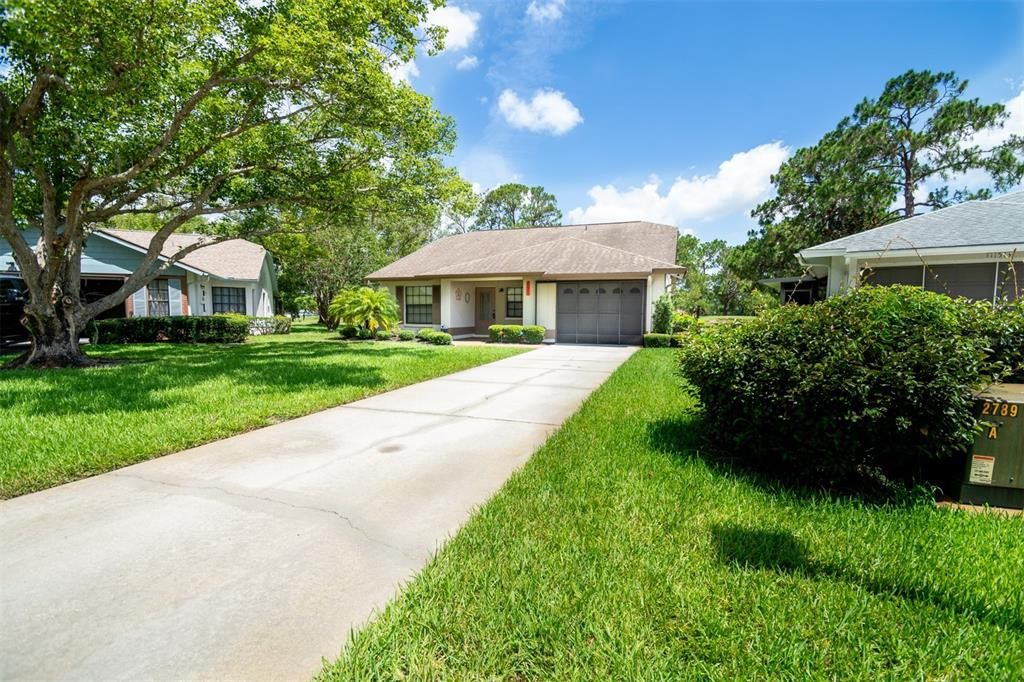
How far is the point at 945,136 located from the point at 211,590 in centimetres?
3105

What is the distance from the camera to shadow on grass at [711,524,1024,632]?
216cm

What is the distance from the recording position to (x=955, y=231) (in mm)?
11602

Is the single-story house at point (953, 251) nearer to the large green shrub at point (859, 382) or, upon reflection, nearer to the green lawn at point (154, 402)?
the large green shrub at point (859, 382)

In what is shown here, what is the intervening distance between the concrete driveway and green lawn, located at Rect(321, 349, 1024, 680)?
1.20 ft

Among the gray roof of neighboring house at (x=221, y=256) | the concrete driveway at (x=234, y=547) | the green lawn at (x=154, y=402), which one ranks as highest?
the gray roof of neighboring house at (x=221, y=256)

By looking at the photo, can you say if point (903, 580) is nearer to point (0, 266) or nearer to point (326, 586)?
point (326, 586)

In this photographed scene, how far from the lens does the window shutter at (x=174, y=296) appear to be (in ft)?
66.4

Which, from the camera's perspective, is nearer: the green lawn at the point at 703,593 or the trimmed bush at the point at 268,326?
the green lawn at the point at 703,593

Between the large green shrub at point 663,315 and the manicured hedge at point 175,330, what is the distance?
17033 mm

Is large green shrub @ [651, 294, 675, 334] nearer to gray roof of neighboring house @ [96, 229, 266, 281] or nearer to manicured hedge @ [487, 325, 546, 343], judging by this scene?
manicured hedge @ [487, 325, 546, 343]

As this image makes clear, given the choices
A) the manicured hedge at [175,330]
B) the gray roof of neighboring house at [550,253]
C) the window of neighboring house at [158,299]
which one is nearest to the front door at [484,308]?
the gray roof of neighboring house at [550,253]

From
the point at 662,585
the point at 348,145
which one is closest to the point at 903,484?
the point at 662,585

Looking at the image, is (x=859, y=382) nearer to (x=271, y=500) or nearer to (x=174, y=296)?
(x=271, y=500)

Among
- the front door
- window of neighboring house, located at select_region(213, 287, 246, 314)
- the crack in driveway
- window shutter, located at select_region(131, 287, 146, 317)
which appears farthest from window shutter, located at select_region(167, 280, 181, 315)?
the crack in driveway
